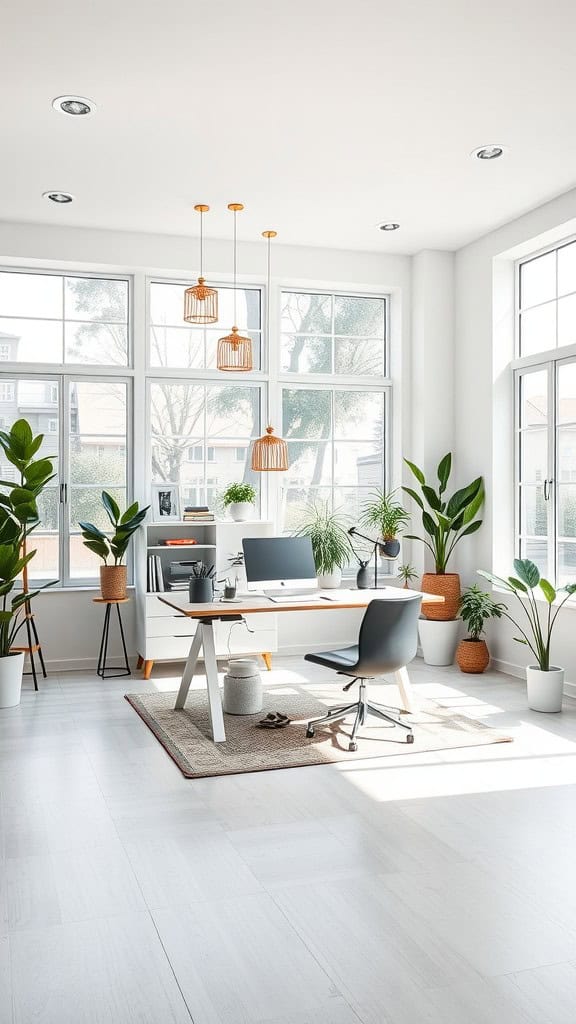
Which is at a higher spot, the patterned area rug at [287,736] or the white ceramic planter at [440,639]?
the white ceramic planter at [440,639]

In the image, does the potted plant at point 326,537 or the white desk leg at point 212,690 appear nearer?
the white desk leg at point 212,690

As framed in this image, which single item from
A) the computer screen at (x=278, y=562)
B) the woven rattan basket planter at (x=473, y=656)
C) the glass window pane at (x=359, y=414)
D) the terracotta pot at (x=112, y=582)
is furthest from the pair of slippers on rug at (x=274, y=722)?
the glass window pane at (x=359, y=414)

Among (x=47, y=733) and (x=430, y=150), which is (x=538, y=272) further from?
(x=47, y=733)

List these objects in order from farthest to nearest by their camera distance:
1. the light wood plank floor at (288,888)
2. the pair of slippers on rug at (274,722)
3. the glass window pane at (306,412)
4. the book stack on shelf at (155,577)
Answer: the glass window pane at (306,412)
the book stack on shelf at (155,577)
the pair of slippers on rug at (274,722)
the light wood plank floor at (288,888)

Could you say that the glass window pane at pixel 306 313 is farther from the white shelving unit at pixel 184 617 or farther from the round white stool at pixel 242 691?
the round white stool at pixel 242 691

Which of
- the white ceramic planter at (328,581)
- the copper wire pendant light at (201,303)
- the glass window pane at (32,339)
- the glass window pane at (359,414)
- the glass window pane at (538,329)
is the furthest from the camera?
the glass window pane at (359,414)

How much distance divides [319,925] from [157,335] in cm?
522

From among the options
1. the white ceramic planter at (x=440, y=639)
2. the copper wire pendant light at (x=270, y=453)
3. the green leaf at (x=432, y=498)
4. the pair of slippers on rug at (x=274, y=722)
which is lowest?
the pair of slippers on rug at (x=274, y=722)

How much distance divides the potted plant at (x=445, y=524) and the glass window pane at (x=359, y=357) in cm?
100

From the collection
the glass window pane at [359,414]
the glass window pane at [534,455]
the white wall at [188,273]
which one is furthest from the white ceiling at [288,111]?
the glass window pane at [534,455]

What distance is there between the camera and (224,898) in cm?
282

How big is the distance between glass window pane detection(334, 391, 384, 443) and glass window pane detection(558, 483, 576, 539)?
1.97m

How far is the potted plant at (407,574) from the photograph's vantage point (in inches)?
279

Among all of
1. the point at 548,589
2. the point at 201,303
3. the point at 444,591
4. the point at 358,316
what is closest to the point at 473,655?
the point at 444,591
